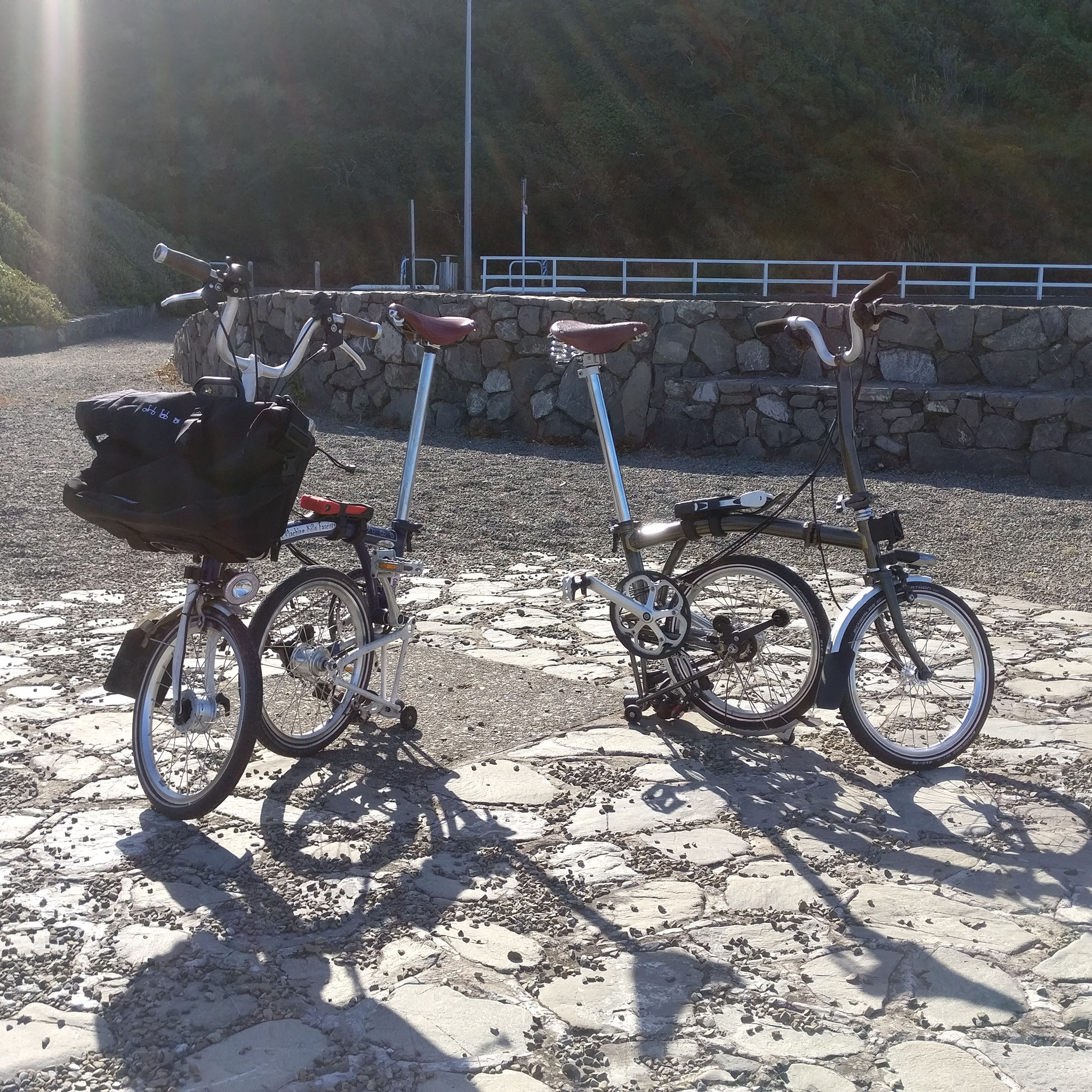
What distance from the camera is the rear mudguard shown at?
3820 millimetres

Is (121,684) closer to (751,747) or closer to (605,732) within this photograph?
(605,732)

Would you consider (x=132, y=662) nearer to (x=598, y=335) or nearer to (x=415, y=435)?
(x=415, y=435)

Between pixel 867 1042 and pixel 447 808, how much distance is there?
4.78 ft

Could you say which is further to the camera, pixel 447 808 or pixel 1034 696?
pixel 1034 696

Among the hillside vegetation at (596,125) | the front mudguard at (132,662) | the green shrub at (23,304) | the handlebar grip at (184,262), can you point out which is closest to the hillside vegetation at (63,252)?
the green shrub at (23,304)

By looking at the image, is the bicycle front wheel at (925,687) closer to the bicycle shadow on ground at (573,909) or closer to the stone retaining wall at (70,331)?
the bicycle shadow on ground at (573,909)

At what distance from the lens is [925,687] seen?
13.2 ft

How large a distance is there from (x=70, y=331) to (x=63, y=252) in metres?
5.82

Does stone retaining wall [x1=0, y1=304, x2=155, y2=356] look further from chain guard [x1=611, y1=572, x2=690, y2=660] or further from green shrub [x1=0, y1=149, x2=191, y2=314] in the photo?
chain guard [x1=611, y1=572, x2=690, y2=660]

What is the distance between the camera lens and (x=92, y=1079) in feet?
7.88

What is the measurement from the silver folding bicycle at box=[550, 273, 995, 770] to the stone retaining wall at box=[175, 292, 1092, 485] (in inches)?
210

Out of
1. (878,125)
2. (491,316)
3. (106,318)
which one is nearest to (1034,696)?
(491,316)

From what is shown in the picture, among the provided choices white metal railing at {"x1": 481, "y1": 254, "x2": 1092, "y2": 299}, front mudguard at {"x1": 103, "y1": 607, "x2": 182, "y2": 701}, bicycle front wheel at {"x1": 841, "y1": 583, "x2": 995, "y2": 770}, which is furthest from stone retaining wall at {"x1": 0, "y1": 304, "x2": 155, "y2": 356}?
bicycle front wheel at {"x1": 841, "y1": 583, "x2": 995, "y2": 770}

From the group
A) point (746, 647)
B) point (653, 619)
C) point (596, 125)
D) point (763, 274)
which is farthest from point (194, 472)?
point (596, 125)
